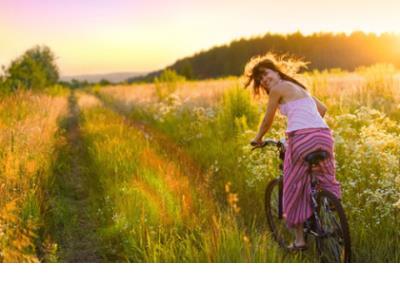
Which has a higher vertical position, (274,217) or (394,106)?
(394,106)

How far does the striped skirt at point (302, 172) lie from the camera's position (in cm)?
424

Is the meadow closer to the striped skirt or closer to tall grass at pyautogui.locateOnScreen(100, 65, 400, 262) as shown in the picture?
tall grass at pyautogui.locateOnScreen(100, 65, 400, 262)

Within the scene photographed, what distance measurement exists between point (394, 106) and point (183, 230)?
3.77 metres

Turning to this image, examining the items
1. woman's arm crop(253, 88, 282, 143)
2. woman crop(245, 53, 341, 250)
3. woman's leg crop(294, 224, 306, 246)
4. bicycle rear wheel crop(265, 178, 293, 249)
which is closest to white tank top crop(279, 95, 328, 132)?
woman crop(245, 53, 341, 250)

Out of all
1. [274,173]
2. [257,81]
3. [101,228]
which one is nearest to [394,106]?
[274,173]

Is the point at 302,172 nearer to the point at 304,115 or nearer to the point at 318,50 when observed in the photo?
the point at 304,115

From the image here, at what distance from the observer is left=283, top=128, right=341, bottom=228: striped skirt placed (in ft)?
13.9

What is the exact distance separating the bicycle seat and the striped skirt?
0.21 ft

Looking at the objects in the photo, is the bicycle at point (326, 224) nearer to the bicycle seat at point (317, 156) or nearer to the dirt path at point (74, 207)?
the bicycle seat at point (317, 156)

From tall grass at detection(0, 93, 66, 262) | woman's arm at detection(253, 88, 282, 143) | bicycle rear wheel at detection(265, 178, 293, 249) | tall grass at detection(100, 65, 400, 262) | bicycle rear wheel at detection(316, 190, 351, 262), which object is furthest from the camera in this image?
bicycle rear wheel at detection(265, 178, 293, 249)

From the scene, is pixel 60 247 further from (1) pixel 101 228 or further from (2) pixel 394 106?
(2) pixel 394 106
